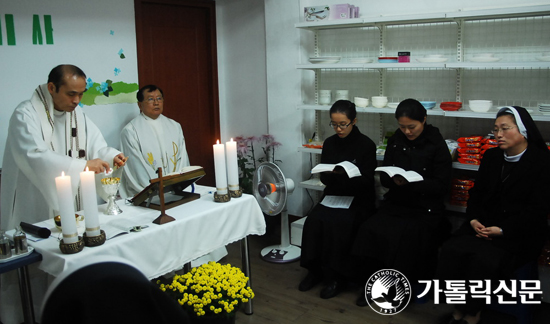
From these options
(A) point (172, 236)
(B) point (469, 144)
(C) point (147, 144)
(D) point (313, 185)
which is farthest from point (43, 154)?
(B) point (469, 144)

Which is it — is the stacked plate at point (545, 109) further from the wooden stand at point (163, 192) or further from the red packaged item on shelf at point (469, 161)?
the wooden stand at point (163, 192)

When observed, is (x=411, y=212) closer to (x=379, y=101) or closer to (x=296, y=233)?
(x=379, y=101)

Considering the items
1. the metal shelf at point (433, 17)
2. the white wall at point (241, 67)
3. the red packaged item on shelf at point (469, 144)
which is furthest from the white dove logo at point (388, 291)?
the white wall at point (241, 67)

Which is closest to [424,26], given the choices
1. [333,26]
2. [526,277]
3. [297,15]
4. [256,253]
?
[333,26]

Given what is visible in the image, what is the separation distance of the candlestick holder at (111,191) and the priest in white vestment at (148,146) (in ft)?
4.04

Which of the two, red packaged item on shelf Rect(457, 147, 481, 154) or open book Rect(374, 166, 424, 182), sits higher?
red packaged item on shelf Rect(457, 147, 481, 154)

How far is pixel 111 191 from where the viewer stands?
2.71m

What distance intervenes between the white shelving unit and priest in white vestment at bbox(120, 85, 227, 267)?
1.16m

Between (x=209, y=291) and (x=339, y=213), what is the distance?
139 centimetres

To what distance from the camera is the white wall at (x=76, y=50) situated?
365 cm

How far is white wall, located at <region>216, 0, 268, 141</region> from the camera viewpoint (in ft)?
17.0

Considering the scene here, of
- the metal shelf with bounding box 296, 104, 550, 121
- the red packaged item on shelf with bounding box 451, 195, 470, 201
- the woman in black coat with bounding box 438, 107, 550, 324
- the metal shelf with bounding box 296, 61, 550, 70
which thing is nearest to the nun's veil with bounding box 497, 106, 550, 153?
the woman in black coat with bounding box 438, 107, 550, 324

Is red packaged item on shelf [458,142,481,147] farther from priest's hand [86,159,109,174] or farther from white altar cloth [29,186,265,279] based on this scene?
priest's hand [86,159,109,174]

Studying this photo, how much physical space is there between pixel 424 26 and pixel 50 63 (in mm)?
3037
